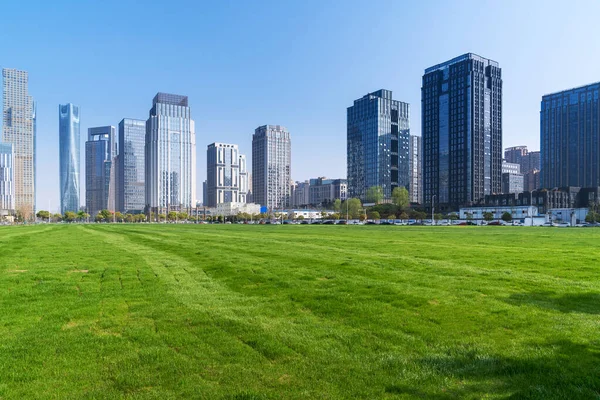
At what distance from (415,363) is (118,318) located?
7.15 metres

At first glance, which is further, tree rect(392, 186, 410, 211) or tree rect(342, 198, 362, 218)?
tree rect(392, 186, 410, 211)

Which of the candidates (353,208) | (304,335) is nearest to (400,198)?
(353,208)

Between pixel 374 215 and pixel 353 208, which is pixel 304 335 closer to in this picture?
pixel 374 215

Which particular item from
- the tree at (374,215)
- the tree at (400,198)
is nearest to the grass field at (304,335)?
the tree at (374,215)

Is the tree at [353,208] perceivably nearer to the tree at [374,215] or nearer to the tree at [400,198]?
the tree at [374,215]

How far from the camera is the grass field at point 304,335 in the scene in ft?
21.9

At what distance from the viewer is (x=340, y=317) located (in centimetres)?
1038

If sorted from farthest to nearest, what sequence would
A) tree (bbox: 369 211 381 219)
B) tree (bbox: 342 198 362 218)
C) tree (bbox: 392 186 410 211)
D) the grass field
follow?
tree (bbox: 392 186 410 211)
tree (bbox: 342 198 362 218)
tree (bbox: 369 211 381 219)
the grass field

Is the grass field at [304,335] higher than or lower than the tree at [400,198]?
lower

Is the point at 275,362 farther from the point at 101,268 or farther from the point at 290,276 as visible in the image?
the point at 101,268

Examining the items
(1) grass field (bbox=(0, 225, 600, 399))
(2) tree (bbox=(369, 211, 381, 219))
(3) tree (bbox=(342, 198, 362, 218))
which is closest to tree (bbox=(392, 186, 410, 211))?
(2) tree (bbox=(369, 211, 381, 219))

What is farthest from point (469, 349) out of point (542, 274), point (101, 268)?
point (101, 268)

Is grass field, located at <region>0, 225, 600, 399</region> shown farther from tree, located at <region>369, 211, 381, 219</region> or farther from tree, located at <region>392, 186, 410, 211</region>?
tree, located at <region>392, 186, 410, 211</region>

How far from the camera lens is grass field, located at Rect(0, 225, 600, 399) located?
666cm
